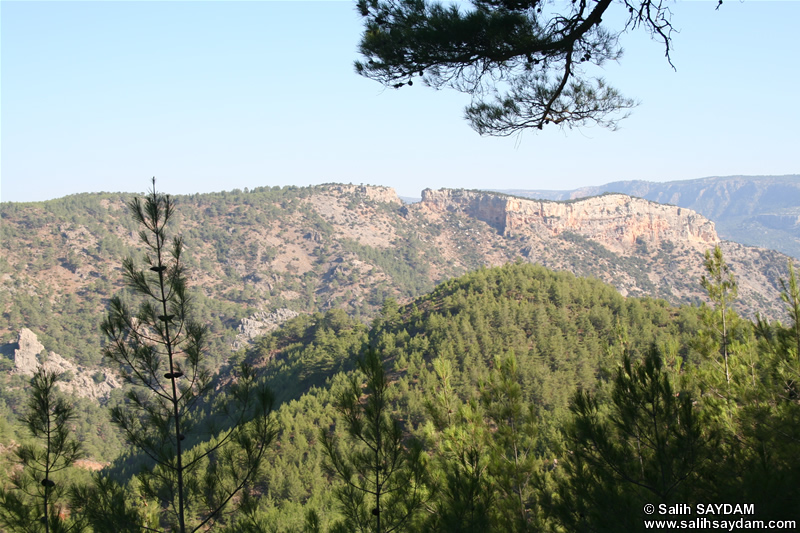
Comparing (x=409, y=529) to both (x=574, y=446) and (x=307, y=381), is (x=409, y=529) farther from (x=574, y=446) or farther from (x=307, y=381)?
(x=307, y=381)

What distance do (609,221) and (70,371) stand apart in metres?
150

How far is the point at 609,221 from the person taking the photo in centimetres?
17738

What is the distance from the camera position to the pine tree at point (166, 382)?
24.7ft

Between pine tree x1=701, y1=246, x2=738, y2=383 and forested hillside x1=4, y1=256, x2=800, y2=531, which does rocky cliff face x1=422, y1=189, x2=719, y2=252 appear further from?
forested hillside x1=4, y1=256, x2=800, y2=531

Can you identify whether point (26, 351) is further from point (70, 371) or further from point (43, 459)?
point (43, 459)

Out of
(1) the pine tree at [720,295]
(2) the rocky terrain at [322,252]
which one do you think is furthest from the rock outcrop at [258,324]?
(1) the pine tree at [720,295]

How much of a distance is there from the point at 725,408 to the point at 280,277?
147847 mm

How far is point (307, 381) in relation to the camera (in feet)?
178

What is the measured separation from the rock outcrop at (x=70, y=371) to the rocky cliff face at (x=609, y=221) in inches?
4875

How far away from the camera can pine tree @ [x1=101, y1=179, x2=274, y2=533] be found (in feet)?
24.7

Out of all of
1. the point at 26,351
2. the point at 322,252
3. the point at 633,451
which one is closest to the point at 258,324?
the point at 322,252

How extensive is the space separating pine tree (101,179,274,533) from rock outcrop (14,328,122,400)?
3408 inches

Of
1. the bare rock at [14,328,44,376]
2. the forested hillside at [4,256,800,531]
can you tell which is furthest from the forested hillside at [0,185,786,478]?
the forested hillside at [4,256,800,531]

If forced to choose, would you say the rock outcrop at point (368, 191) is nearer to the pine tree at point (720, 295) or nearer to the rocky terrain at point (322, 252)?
the rocky terrain at point (322, 252)
